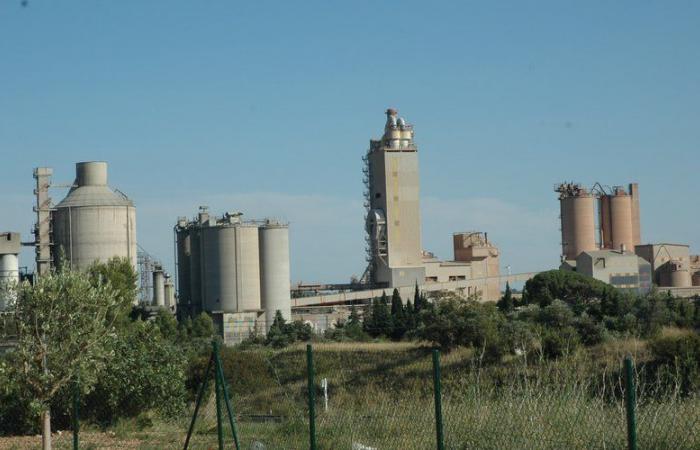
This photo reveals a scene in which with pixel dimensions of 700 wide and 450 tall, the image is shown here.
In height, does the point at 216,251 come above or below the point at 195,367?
above

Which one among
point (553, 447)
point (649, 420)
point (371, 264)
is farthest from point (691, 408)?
point (371, 264)

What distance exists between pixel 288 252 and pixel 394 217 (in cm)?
1119

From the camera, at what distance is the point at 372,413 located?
1216cm

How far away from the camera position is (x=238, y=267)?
65750 millimetres

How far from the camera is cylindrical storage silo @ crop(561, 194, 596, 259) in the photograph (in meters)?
88.0

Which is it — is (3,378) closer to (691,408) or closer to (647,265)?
(691,408)

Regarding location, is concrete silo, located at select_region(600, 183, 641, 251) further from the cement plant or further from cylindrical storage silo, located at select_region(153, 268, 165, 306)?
cylindrical storage silo, located at select_region(153, 268, 165, 306)

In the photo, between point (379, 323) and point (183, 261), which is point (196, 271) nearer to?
point (183, 261)

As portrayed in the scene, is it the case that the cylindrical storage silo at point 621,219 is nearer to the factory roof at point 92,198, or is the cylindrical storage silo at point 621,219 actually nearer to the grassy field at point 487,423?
the factory roof at point 92,198

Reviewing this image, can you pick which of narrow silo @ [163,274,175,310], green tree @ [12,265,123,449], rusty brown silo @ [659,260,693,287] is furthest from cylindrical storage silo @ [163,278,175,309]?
green tree @ [12,265,123,449]

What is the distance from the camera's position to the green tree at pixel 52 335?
46.1ft

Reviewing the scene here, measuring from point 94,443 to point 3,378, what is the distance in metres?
2.30

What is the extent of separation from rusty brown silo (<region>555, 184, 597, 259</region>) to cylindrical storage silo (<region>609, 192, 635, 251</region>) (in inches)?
110

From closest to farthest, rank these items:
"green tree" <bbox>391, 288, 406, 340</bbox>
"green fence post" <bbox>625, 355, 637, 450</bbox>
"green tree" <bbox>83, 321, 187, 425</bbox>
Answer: "green fence post" <bbox>625, 355, 637, 450</bbox> < "green tree" <bbox>83, 321, 187, 425</bbox> < "green tree" <bbox>391, 288, 406, 340</bbox>
